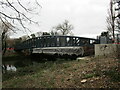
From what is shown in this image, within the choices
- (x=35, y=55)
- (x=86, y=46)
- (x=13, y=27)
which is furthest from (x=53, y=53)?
(x=13, y=27)

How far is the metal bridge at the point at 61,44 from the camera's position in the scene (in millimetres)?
16203

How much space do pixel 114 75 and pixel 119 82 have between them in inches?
16.7

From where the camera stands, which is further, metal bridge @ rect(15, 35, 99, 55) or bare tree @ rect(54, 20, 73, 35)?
bare tree @ rect(54, 20, 73, 35)

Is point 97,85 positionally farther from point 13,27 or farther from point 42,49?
A: point 42,49

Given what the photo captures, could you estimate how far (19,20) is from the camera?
205 inches

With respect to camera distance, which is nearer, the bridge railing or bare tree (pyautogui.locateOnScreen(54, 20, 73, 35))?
the bridge railing

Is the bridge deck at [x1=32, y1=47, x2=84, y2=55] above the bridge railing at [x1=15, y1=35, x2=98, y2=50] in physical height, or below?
below

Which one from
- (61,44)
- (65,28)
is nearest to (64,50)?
(61,44)

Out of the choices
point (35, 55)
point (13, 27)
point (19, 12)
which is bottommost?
point (35, 55)

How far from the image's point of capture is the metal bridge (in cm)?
1620

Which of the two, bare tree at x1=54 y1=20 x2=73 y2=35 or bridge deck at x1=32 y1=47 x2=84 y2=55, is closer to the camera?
bridge deck at x1=32 y1=47 x2=84 y2=55

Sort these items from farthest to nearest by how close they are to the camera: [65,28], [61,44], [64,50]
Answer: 1. [65,28]
2. [61,44]
3. [64,50]

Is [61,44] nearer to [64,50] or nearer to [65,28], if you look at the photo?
[64,50]

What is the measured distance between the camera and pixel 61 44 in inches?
728
